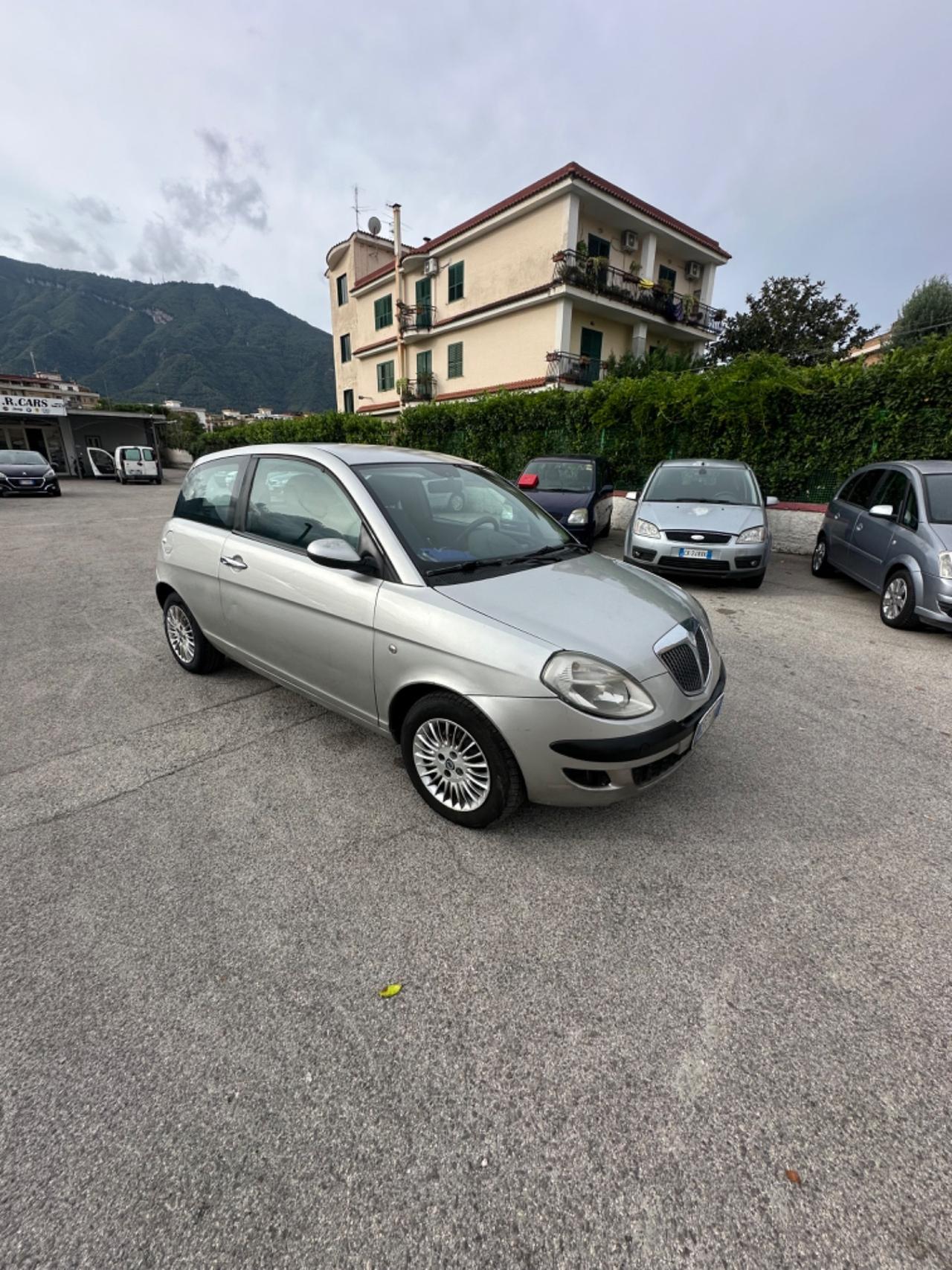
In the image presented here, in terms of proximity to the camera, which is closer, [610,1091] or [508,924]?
[610,1091]

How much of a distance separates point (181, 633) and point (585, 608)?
3.14 metres

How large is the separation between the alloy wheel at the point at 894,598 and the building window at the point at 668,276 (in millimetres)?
22609

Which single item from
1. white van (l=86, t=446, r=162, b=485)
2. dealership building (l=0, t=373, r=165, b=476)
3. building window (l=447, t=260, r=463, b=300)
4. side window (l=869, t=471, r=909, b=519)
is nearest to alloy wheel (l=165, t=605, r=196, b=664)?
side window (l=869, t=471, r=909, b=519)

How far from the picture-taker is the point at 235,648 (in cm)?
353

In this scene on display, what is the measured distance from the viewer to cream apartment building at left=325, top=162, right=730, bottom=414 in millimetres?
19453

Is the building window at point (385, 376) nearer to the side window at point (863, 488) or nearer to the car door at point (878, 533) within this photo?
the side window at point (863, 488)

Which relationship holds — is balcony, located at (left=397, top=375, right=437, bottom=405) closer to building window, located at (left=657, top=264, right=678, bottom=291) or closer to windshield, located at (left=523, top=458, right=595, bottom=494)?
building window, located at (left=657, top=264, right=678, bottom=291)

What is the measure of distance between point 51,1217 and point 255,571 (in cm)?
255

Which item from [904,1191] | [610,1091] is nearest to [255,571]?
[610,1091]

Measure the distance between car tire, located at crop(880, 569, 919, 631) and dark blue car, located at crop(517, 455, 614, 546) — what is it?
3.90 metres

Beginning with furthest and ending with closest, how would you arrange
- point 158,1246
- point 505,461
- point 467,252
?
point 467,252 < point 505,461 < point 158,1246

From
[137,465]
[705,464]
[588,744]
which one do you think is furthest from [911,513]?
[137,465]

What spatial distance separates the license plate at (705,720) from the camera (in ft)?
8.02

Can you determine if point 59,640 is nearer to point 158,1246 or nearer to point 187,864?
point 187,864
